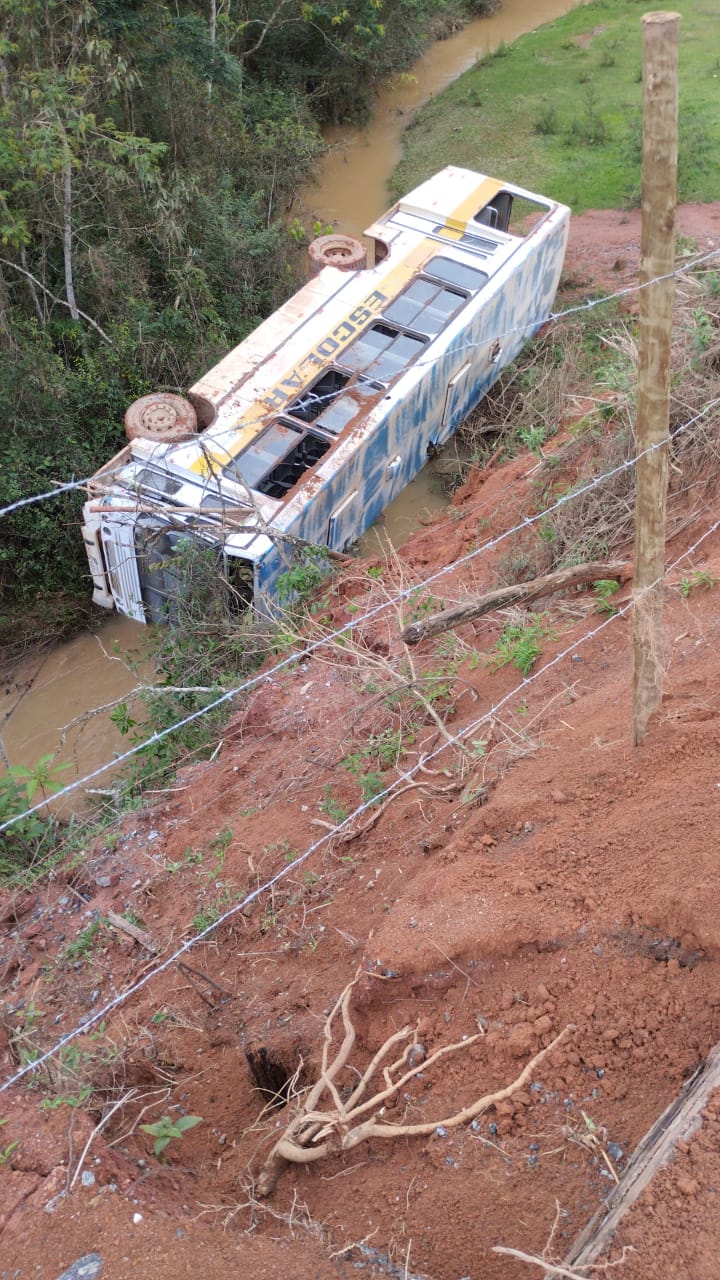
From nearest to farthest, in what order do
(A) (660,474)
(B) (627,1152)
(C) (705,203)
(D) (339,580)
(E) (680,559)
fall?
(B) (627,1152) < (A) (660,474) < (E) (680,559) < (D) (339,580) < (C) (705,203)

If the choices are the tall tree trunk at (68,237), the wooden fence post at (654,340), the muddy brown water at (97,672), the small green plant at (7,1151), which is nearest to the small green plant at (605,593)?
the wooden fence post at (654,340)

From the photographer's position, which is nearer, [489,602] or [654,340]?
[654,340]

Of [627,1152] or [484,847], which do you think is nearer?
[627,1152]

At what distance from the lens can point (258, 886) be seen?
492cm

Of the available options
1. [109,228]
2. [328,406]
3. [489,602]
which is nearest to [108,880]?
[489,602]

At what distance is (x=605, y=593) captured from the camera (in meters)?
5.96

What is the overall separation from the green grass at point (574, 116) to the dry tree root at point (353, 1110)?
1242 cm

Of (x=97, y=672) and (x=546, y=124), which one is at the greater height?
(x=546, y=124)

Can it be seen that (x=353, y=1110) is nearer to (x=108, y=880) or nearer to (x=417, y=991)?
(x=417, y=991)

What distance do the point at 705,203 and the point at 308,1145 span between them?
12808mm

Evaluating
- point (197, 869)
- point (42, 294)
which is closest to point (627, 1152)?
point (197, 869)

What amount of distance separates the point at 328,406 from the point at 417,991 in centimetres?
566

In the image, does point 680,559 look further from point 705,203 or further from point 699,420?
point 705,203

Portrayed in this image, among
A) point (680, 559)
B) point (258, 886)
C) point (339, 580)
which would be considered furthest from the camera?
point (339, 580)
